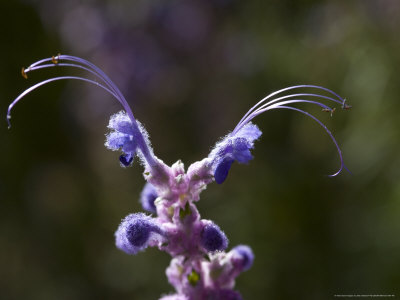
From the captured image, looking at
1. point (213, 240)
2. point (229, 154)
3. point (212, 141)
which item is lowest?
point (213, 240)

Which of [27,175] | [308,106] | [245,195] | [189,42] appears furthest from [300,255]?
[27,175]

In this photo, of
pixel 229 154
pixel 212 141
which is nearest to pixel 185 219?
pixel 229 154

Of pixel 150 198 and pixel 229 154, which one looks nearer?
pixel 229 154

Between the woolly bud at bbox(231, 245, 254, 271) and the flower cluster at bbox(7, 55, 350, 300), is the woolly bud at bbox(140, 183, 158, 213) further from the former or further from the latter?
the woolly bud at bbox(231, 245, 254, 271)

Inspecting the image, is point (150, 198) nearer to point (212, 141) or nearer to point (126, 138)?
point (126, 138)

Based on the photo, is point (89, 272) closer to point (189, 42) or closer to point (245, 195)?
point (245, 195)

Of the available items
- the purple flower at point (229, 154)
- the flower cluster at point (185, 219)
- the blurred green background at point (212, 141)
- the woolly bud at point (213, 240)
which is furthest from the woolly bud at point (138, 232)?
the blurred green background at point (212, 141)

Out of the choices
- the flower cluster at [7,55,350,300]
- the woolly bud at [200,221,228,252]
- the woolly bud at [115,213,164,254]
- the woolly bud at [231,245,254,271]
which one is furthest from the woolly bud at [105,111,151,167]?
the woolly bud at [231,245,254,271]
